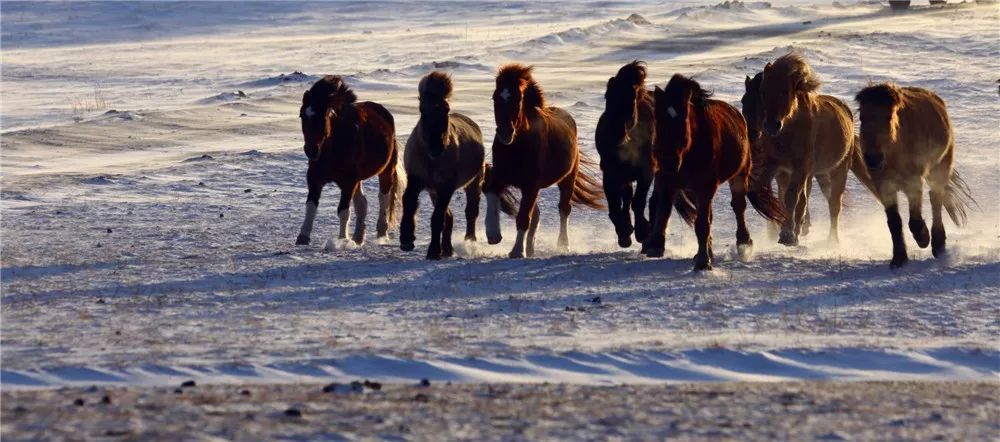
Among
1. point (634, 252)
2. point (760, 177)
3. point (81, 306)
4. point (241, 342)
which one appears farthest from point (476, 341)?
point (760, 177)

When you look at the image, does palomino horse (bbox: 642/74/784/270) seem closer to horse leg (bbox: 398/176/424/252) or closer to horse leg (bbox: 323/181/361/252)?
horse leg (bbox: 398/176/424/252)

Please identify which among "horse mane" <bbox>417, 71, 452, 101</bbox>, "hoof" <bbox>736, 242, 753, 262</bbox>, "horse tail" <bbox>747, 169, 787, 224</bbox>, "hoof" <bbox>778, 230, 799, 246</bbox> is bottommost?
"hoof" <bbox>778, 230, 799, 246</bbox>

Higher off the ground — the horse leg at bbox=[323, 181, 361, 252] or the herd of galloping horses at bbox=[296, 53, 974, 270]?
the herd of galloping horses at bbox=[296, 53, 974, 270]

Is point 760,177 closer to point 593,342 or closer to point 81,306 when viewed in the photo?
point 593,342

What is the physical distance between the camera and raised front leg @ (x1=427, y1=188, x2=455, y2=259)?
12.5m

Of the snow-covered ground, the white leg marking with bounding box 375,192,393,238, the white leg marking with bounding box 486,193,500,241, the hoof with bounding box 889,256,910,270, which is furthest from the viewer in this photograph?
the white leg marking with bounding box 375,192,393,238

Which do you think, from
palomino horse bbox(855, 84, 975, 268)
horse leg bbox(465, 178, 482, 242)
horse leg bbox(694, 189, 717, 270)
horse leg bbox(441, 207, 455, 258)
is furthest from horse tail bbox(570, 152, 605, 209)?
palomino horse bbox(855, 84, 975, 268)

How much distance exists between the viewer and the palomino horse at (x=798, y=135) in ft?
41.5

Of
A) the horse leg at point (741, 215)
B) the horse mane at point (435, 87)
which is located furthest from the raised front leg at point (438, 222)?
the horse leg at point (741, 215)

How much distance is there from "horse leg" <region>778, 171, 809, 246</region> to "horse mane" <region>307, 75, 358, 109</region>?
3669 millimetres

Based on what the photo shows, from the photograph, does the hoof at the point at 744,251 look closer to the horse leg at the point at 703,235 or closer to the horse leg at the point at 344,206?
the horse leg at the point at 703,235

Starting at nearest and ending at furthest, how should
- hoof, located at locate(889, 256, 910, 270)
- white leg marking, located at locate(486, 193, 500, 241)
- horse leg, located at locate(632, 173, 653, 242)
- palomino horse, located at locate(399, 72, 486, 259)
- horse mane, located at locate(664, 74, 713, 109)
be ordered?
horse mane, located at locate(664, 74, 713, 109)
hoof, located at locate(889, 256, 910, 270)
palomino horse, located at locate(399, 72, 486, 259)
white leg marking, located at locate(486, 193, 500, 241)
horse leg, located at locate(632, 173, 653, 242)

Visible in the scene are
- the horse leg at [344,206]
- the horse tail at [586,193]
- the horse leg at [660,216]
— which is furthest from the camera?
the horse tail at [586,193]

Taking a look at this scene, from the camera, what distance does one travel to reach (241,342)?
8.99 meters
